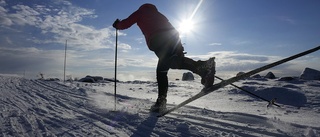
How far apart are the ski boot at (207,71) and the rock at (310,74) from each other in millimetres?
17634

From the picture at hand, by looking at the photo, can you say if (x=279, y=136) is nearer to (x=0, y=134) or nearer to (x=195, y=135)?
(x=195, y=135)

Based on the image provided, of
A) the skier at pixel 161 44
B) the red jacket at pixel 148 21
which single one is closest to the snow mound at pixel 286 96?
the skier at pixel 161 44

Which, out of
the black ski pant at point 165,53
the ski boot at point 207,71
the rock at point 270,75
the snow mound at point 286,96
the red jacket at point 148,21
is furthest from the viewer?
the rock at point 270,75

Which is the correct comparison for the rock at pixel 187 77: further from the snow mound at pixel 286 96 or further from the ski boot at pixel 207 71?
the ski boot at pixel 207 71

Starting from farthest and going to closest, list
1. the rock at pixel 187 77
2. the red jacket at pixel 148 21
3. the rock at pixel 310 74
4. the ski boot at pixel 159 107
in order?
the rock at pixel 187 77 → the rock at pixel 310 74 → the red jacket at pixel 148 21 → the ski boot at pixel 159 107

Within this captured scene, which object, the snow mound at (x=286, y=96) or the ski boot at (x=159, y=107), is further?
the snow mound at (x=286, y=96)

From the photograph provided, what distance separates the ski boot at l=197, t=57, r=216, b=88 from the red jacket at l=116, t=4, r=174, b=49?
39.2 inches

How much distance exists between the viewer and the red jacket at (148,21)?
4922 millimetres

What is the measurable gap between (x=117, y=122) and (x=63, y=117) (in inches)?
31.4

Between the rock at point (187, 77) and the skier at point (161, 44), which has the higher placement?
the skier at point (161, 44)

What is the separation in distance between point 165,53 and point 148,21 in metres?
0.70

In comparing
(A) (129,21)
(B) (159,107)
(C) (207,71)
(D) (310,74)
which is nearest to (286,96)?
(C) (207,71)

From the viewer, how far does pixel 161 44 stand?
15.8 ft

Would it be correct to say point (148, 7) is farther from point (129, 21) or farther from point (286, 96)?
point (286, 96)
